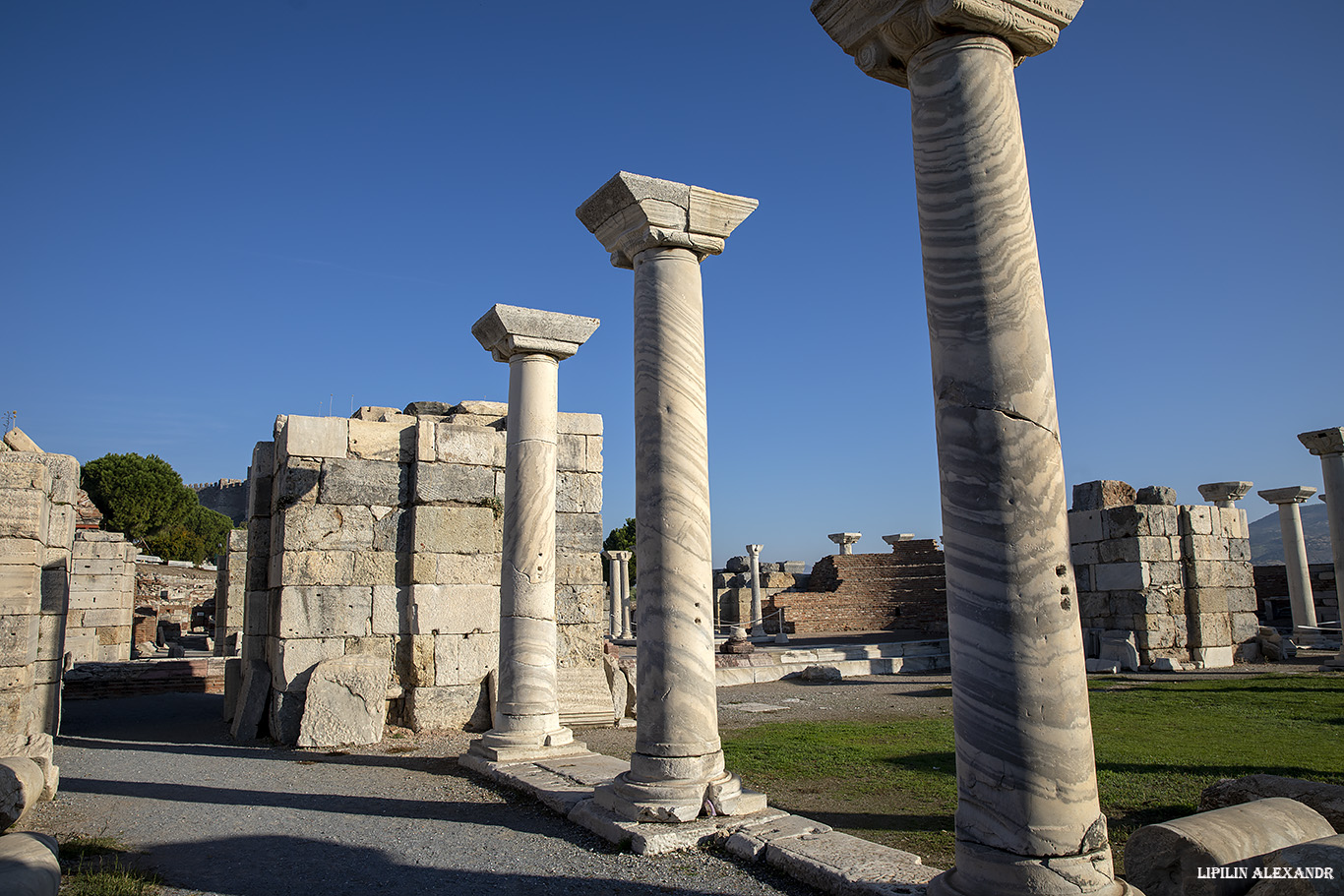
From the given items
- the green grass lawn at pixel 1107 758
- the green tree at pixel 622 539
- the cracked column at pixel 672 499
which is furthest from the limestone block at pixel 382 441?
the green tree at pixel 622 539

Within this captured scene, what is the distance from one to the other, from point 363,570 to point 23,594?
3285 mm

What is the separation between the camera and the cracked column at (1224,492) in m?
19.6

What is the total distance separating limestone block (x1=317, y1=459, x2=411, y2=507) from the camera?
10.2 metres

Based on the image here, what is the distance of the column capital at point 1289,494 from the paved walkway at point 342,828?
20.9 meters

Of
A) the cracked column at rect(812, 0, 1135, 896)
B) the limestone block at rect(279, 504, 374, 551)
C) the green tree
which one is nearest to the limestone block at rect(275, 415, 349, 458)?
the limestone block at rect(279, 504, 374, 551)

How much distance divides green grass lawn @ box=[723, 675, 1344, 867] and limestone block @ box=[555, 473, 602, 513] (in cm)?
346

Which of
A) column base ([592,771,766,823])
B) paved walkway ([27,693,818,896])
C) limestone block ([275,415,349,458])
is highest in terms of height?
limestone block ([275,415,349,458])

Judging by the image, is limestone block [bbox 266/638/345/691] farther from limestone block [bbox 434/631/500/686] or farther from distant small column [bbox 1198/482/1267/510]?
distant small column [bbox 1198/482/1267/510]

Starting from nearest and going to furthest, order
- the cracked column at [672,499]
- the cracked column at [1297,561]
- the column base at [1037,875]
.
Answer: the column base at [1037,875] → the cracked column at [672,499] → the cracked column at [1297,561]

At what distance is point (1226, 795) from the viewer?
15.9 feet

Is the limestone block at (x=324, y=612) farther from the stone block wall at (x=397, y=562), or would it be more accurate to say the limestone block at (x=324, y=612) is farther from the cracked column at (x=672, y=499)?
the cracked column at (x=672, y=499)

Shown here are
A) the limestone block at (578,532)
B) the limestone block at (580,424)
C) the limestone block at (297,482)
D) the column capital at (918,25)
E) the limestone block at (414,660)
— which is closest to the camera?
the column capital at (918,25)

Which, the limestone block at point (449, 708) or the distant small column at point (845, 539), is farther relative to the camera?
the distant small column at point (845, 539)

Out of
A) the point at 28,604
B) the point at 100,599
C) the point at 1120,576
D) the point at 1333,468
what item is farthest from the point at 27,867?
the point at 1333,468
